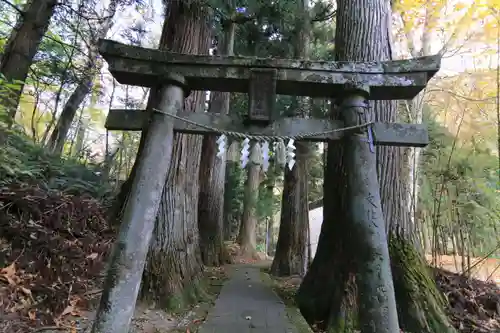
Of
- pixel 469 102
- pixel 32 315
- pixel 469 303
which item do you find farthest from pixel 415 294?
pixel 469 102

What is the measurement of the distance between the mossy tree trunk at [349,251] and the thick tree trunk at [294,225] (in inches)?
145

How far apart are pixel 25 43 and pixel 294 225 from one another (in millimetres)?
7276

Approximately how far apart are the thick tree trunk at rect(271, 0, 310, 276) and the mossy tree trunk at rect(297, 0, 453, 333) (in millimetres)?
3737

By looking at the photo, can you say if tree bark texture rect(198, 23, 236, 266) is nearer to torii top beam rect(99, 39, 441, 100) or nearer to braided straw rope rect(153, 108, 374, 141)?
torii top beam rect(99, 39, 441, 100)

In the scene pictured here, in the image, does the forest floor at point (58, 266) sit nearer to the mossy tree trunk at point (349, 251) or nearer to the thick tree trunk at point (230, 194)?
the mossy tree trunk at point (349, 251)

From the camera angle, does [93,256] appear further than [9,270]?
Yes

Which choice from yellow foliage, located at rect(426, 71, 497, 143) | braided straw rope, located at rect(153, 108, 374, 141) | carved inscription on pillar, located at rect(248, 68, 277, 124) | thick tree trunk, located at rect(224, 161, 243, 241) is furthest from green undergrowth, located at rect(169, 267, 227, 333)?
thick tree trunk, located at rect(224, 161, 243, 241)

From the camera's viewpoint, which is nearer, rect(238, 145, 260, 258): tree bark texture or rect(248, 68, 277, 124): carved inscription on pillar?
rect(248, 68, 277, 124): carved inscription on pillar

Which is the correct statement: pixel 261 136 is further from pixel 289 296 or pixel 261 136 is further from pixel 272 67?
pixel 289 296

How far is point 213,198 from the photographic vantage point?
995 centimetres

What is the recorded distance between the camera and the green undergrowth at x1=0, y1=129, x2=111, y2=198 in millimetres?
4820

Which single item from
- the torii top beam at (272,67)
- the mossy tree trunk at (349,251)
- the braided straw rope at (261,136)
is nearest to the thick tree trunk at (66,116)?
the torii top beam at (272,67)

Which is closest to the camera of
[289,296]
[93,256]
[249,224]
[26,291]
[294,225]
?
[26,291]

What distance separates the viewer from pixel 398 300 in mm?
4016
